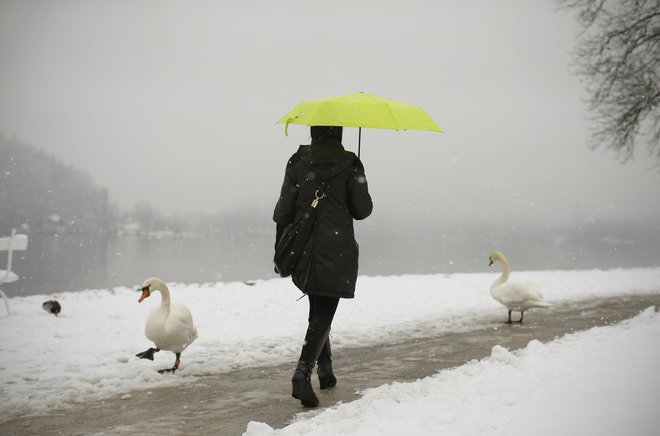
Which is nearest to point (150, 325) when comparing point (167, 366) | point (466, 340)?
point (167, 366)

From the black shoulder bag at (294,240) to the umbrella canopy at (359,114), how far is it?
0.72 metres

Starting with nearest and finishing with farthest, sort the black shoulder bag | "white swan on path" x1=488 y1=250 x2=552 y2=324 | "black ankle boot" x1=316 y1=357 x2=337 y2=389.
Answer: the black shoulder bag
"black ankle boot" x1=316 y1=357 x2=337 y2=389
"white swan on path" x1=488 y1=250 x2=552 y2=324

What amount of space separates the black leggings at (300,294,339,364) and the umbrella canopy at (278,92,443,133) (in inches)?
67.5

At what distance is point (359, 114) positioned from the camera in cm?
609

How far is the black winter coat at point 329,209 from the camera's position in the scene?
19.1 feet

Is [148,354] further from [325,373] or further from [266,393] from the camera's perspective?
[325,373]

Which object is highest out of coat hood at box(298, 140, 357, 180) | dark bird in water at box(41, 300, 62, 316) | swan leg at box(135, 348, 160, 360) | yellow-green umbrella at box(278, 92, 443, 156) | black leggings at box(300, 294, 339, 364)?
yellow-green umbrella at box(278, 92, 443, 156)

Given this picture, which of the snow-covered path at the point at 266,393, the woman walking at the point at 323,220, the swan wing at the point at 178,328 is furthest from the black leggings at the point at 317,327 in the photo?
the swan wing at the point at 178,328

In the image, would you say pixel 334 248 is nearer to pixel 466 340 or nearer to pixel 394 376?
pixel 394 376

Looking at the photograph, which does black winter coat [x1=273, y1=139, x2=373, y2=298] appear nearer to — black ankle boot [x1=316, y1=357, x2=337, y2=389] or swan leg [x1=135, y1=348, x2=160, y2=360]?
black ankle boot [x1=316, y1=357, x2=337, y2=389]

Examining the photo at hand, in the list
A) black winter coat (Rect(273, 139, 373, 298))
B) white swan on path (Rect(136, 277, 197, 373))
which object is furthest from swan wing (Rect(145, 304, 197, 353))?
black winter coat (Rect(273, 139, 373, 298))

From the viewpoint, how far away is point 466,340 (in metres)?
9.98

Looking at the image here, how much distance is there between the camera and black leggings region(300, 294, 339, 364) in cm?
595

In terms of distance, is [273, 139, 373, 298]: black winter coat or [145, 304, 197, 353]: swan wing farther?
[145, 304, 197, 353]: swan wing
